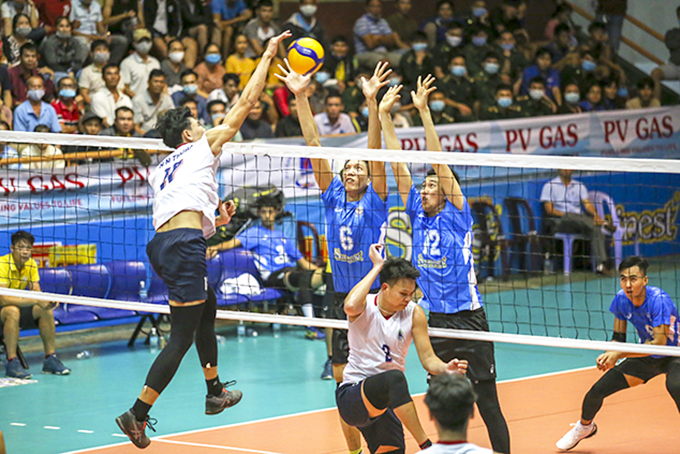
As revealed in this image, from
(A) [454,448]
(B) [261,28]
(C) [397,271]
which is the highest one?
(B) [261,28]

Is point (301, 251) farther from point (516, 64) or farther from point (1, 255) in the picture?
point (516, 64)

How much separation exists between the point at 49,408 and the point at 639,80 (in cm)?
1269

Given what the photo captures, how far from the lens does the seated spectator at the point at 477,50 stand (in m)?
15.8

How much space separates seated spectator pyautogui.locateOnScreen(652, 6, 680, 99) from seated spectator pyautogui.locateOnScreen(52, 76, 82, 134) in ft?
35.8

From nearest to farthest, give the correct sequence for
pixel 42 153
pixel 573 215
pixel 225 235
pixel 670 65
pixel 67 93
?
pixel 42 153, pixel 225 235, pixel 67 93, pixel 573 215, pixel 670 65

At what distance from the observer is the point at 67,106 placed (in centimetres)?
1230

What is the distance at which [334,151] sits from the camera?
6.81 metres

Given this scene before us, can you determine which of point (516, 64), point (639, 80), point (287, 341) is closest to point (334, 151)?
point (287, 341)

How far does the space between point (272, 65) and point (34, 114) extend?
4136mm

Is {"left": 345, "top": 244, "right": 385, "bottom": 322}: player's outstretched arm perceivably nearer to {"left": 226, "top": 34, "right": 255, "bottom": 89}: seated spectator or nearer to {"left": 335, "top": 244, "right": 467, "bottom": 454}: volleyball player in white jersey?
{"left": 335, "top": 244, "right": 467, "bottom": 454}: volleyball player in white jersey

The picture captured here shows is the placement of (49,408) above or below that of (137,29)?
below

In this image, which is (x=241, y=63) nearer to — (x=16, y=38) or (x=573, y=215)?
(x=16, y=38)

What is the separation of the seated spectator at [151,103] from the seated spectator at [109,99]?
5.8 inches

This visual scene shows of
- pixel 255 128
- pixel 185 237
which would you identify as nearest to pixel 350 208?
pixel 185 237
